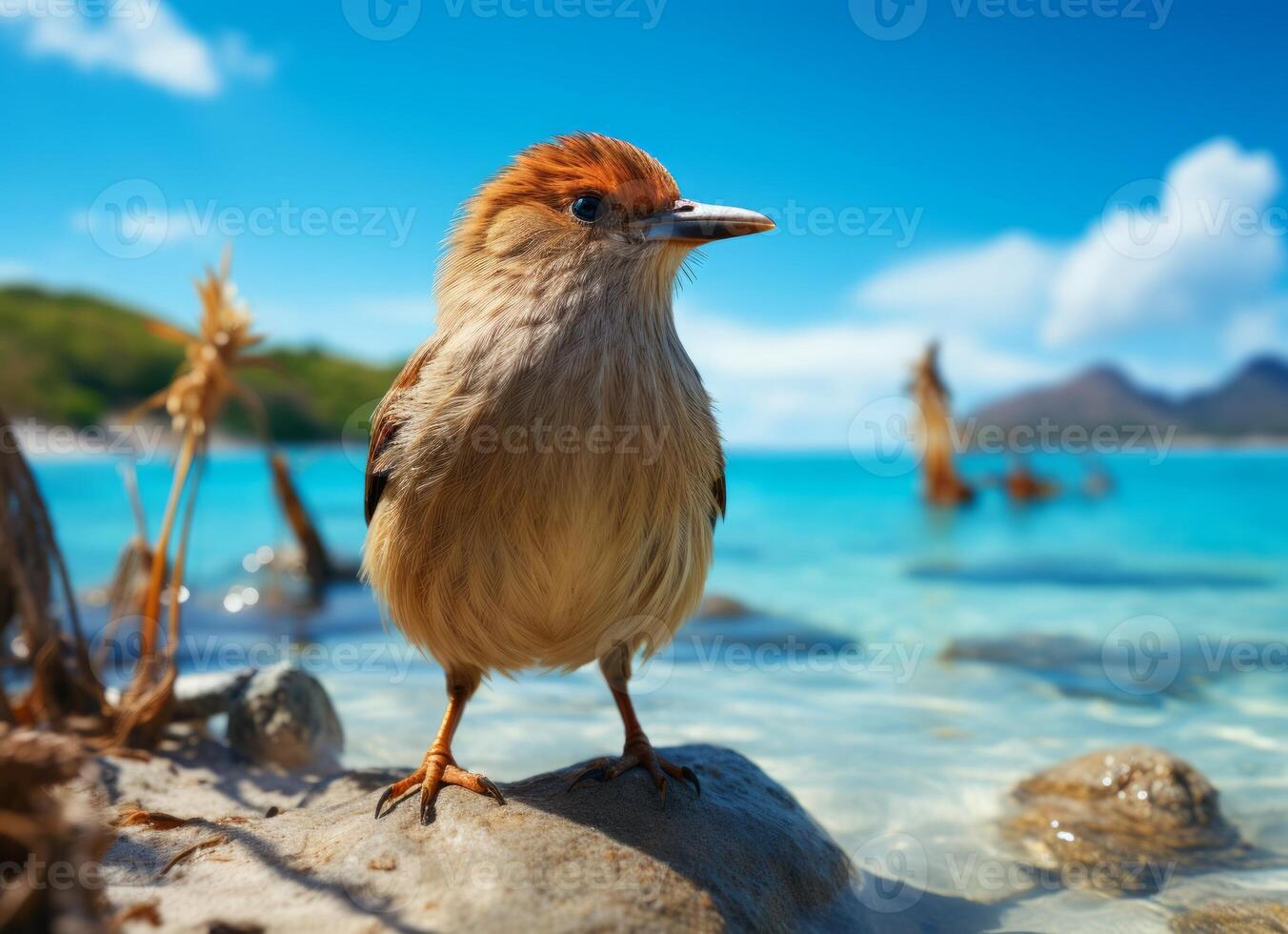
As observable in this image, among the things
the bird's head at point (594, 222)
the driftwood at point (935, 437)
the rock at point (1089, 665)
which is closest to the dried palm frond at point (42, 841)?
the bird's head at point (594, 222)

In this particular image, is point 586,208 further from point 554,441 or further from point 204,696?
point 204,696

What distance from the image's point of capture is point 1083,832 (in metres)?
4.95

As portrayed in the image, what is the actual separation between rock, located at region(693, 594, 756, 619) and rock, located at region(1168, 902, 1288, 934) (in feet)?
24.8

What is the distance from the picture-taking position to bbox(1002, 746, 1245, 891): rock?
4.60 m

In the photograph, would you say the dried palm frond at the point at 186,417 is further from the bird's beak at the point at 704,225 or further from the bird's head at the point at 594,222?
the bird's beak at the point at 704,225

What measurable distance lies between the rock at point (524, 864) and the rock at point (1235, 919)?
4.86ft

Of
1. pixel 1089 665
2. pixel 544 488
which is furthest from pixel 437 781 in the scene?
pixel 1089 665

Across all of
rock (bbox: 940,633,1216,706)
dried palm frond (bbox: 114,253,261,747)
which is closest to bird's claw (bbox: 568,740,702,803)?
dried palm frond (bbox: 114,253,261,747)

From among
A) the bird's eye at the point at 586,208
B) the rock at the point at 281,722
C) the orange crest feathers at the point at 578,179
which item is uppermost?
the orange crest feathers at the point at 578,179

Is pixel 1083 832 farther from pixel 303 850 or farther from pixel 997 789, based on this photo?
pixel 303 850

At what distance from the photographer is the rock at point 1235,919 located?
12.7 feet

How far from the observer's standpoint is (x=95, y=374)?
83750mm

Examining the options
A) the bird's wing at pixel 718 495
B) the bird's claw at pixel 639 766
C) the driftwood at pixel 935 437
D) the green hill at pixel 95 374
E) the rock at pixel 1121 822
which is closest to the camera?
the bird's claw at pixel 639 766

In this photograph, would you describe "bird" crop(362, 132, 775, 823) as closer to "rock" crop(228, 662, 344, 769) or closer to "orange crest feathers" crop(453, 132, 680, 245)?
"orange crest feathers" crop(453, 132, 680, 245)
